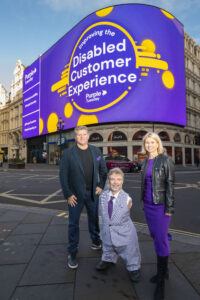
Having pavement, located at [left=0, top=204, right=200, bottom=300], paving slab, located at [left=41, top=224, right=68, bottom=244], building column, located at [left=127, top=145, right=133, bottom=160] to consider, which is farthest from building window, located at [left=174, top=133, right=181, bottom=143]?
paving slab, located at [left=41, top=224, right=68, bottom=244]

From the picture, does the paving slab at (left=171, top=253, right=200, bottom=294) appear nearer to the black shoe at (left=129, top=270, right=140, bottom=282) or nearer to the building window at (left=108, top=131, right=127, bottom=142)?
the black shoe at (left=129, top=270, right=140, bottom=282)

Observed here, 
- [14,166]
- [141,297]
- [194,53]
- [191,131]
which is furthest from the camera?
[194,53]

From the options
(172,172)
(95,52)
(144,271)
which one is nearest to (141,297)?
(144,271)

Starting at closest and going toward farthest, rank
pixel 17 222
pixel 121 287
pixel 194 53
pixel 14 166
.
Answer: pixel 121 287 < pixel 17 222 < pixel 14 166 < pixel 194 53

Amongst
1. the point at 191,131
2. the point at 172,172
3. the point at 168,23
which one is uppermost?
the point at 168,23

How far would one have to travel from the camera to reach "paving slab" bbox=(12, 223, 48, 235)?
383cm

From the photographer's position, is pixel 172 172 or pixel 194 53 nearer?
pixel 172 172

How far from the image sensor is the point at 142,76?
2581cm

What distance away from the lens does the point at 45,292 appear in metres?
2.08

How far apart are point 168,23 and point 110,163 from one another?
23111 millimetres

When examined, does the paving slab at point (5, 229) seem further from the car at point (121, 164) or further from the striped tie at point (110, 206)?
the car at point (121, 164)

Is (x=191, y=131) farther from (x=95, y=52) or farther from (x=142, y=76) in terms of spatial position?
(x=95, y=52)

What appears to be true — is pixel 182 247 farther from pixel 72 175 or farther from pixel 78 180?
pixel 72 175

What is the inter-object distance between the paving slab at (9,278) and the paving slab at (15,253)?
15 centimetres
